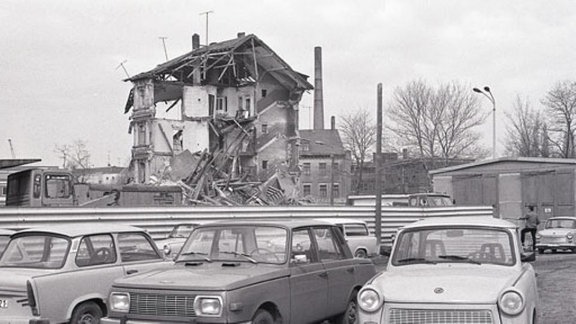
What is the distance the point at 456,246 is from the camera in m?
7.87

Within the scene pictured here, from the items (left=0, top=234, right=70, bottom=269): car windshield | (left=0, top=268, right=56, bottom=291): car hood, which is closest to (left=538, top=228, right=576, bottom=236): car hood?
(left=0, top=234, right=70, bottom=269): car windshield

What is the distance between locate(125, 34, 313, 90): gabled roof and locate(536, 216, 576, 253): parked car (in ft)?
107

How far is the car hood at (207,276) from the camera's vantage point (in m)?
6.94

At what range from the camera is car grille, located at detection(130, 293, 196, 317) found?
22.4ft

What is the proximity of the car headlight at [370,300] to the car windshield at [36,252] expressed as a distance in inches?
148

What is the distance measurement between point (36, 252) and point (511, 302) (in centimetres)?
571

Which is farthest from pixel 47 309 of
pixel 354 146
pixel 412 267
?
pixel 354 146

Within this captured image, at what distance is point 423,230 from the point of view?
8.01 metres

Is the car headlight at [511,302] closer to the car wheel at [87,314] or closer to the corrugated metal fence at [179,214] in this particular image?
the car wheel at [87,314]

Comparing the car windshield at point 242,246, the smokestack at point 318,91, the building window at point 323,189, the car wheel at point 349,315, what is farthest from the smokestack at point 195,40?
the car windshield at point 242,246

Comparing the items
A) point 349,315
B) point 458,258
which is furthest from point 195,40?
point 458,258

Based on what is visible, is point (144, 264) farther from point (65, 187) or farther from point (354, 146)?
point (354, 146)

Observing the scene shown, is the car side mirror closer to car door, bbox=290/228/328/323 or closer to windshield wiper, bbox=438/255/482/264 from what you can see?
windshield wiper, bbox=438/255/482/264

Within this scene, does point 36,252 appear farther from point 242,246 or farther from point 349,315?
point 349,315
